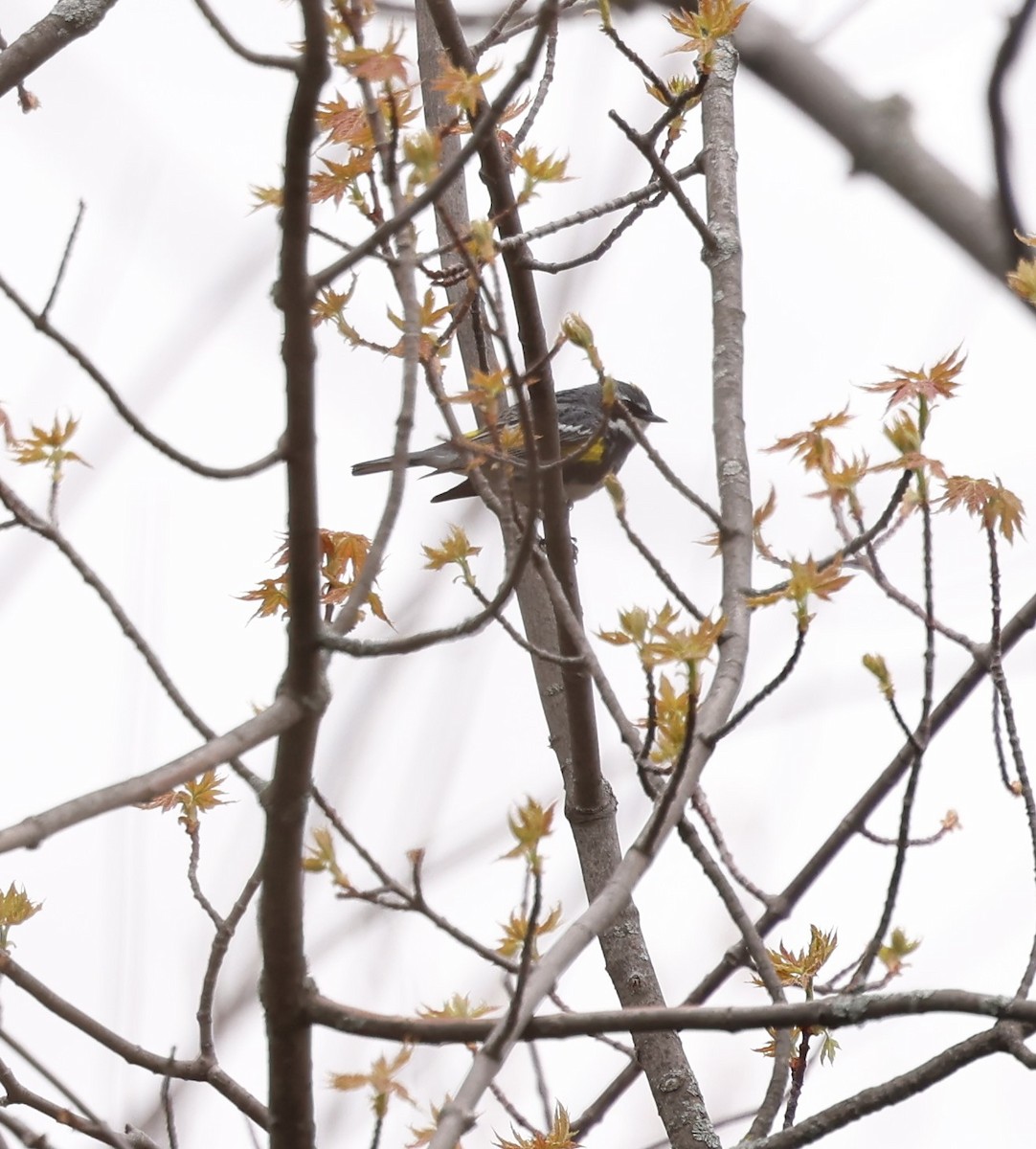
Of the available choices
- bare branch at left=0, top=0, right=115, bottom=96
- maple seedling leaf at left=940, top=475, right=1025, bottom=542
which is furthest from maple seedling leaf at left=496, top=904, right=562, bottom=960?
bare branch at left=0, top=0, right=115, bottom=96

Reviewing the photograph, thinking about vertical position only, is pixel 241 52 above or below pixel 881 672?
above

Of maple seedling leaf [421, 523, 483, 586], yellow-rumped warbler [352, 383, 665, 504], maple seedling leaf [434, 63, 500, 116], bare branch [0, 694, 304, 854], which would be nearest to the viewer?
bare branch [0, 694, 304, 854]

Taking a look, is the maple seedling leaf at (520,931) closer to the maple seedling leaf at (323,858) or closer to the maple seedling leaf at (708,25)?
the maple seedling leaf at (323,858)

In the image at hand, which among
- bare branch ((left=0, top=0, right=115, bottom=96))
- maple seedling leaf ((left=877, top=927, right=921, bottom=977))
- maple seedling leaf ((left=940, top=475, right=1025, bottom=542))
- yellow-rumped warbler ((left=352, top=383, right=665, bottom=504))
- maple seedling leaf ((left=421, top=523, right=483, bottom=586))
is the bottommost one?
maple seedling leaf ((left=877, top=927, right=921, bottom=977))

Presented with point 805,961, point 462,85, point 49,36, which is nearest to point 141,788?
point 462,85

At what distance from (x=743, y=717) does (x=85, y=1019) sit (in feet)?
3.60

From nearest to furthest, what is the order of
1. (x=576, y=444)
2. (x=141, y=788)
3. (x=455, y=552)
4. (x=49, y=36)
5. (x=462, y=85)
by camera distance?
(x=141, y=788) → (x=462, y=85) → (x=455, y=552) → (x=49, y=36) → (x=576, y=444)

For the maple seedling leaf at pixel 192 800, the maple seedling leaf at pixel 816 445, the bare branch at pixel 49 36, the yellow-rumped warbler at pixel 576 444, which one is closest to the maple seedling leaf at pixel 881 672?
the maple seedling leaf at pixel 816 445

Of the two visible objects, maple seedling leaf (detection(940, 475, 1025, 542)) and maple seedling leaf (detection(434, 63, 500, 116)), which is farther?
maple seedling leaf (detection(940, 475, 1025, 542))

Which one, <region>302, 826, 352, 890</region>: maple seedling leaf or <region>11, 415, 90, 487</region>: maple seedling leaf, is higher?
<region>11, 415, 90, 487</region>: maple seedling leaf

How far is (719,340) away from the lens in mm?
3084

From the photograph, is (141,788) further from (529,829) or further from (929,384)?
(929,384)

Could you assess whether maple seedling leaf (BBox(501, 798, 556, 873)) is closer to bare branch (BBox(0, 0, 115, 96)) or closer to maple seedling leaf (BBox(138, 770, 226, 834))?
maple seedling leaf (BBox(138, 770, 226, 834))

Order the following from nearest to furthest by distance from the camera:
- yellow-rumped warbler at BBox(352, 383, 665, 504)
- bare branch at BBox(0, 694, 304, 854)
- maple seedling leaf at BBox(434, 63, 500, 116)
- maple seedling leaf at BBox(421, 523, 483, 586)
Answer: bare branch at BBox(0, 694, 304, 854), maple seedling leaf at BBox(434, 63, 500, 116), maple seedling leaf at BBox(421, 523, 483, 586), yellow-rumped warbler at BBox(352, 383, 665, 504)
